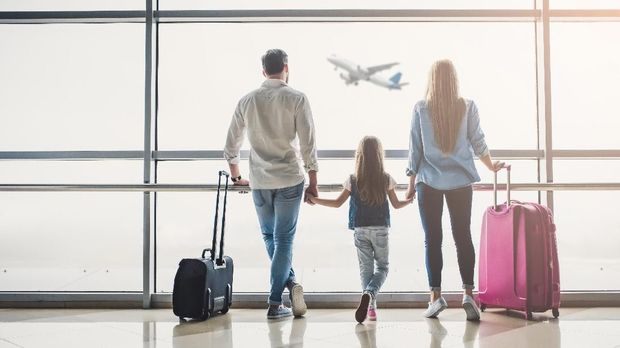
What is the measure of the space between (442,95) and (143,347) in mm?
1883

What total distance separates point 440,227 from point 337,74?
4.25ft

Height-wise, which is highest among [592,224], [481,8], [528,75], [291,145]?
[481,8]

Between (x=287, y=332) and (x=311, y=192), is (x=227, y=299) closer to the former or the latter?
(x=287, y=332)

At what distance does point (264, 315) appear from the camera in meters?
2.98

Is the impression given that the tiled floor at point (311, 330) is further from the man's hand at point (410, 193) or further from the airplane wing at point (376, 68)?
the airplane wing at point (376, 68)

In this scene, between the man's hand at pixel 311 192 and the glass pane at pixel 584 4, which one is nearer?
the man's hand at pixel 311 192

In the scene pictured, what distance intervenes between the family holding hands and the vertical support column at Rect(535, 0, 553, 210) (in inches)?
24.1

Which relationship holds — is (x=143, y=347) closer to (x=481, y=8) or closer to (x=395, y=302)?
(x=395, y=302)

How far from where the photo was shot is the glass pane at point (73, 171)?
3.37 metres

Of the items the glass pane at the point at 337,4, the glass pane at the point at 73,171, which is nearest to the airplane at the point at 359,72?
the glass pane at the point at 337,4

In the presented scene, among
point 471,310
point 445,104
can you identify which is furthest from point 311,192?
point 471,310

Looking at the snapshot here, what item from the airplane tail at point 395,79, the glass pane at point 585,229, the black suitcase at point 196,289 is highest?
the airplane tail at point 395,79

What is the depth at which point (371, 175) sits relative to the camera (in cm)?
288

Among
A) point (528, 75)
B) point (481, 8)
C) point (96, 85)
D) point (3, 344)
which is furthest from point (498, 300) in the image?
point (96, 85)
